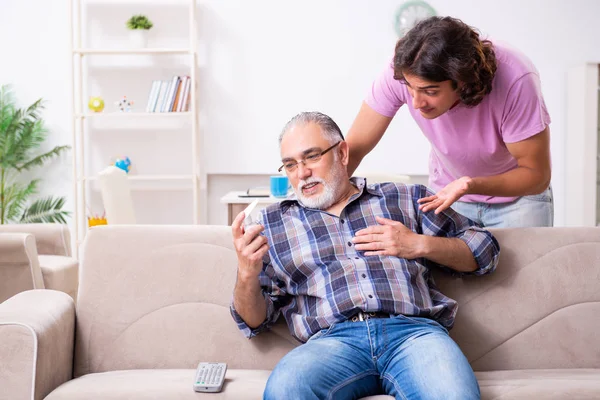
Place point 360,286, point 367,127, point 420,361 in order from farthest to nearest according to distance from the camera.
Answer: point 367,127, point 360,286, point 420,361

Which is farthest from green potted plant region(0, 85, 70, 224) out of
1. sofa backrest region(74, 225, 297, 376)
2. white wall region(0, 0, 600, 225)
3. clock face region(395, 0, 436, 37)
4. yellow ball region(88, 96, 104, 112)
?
sofa backrest region(74, 225, 297, 376)

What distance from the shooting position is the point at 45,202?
5.50 metres

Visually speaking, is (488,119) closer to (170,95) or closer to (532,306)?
(532,306)

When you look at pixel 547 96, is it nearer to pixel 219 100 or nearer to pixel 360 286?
pixel 219 100

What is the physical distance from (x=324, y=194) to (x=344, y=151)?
189 mm

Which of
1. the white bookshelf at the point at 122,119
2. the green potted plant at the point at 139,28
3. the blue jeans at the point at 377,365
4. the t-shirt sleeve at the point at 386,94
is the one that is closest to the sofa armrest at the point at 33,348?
the blue jeans at the point at 377,365

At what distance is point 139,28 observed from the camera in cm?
532

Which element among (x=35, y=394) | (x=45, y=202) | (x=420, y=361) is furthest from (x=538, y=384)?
(x=45, y=202)

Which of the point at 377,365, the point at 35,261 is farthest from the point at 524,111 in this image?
the point at 35,261

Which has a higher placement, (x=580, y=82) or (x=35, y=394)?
(x=580, y=82)

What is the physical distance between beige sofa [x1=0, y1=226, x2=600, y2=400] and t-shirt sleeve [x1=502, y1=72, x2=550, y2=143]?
317 mm

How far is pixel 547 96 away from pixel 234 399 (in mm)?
4555

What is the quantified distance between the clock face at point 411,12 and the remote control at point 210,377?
13.3 feet

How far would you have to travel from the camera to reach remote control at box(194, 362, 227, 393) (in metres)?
1.85
